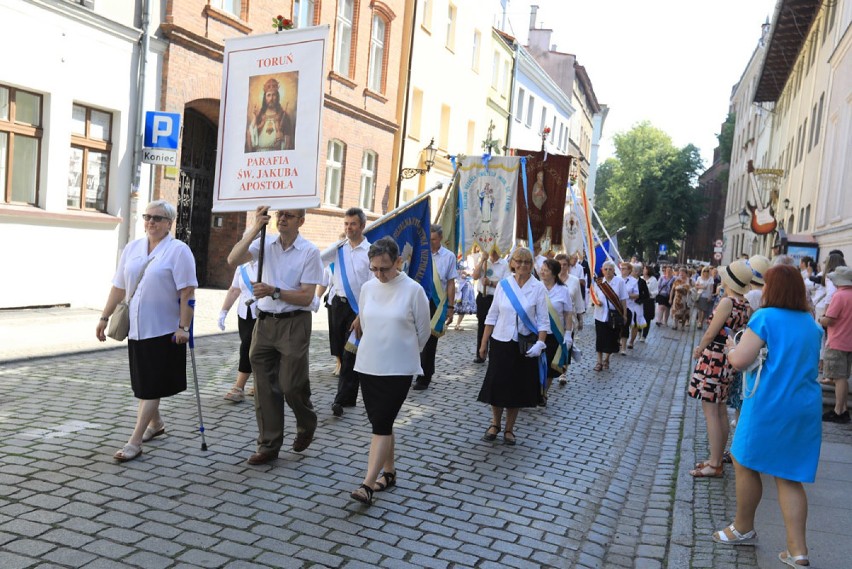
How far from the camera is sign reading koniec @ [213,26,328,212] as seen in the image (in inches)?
211

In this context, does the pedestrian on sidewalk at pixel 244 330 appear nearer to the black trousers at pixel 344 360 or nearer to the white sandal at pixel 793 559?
the black trousers at pixel 344 360

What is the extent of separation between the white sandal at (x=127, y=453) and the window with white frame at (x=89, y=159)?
897cm

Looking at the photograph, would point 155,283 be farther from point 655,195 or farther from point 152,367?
point 655,195

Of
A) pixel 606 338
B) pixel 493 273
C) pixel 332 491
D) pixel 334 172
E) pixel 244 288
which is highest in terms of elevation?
pixel 334 172

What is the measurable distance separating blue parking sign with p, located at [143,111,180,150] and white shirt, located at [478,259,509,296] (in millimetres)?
6404

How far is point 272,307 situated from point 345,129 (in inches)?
659

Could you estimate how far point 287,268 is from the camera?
570 cm

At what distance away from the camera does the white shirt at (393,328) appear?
5199 mm

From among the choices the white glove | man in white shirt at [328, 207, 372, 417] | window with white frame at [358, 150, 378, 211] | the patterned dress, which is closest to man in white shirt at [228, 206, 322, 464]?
man in white shirt at [328, 207, 372, 417]

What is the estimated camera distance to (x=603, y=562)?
15.5 feet

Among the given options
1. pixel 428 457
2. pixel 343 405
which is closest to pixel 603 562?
pixel 428 457

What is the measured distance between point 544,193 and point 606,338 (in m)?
2.63

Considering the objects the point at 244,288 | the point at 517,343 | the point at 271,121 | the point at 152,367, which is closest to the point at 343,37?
the point at 244,288

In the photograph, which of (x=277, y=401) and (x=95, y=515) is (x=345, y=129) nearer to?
(x=277, y=401)
